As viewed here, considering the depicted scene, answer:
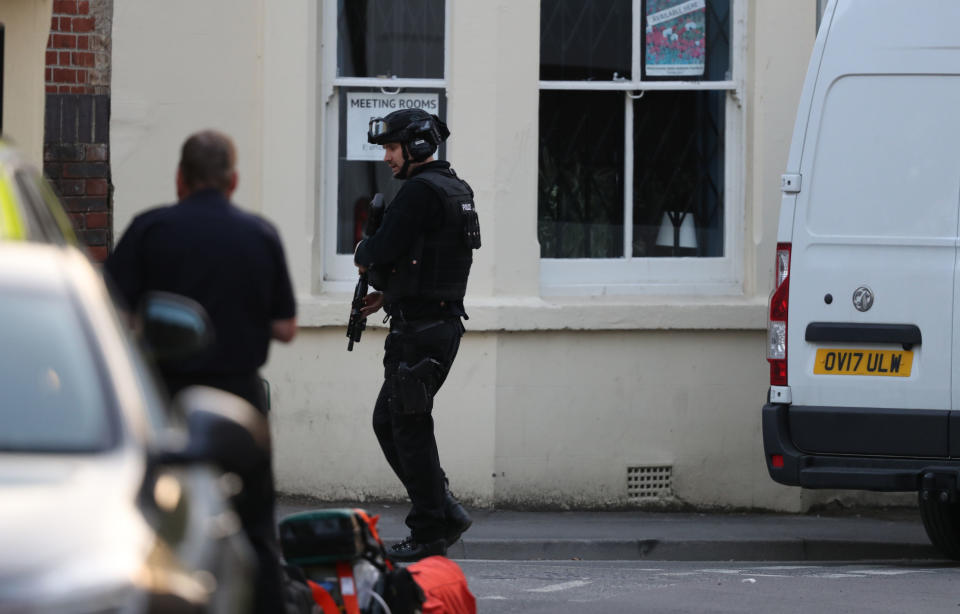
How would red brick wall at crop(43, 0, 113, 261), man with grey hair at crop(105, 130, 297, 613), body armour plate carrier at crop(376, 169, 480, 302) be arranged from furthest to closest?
red brick wall at crop(43, 0, 113, 261), body armour plate carrier at crop(376, 169, 480, 302), man with grey hair at crop(105, 130, 297, 613)

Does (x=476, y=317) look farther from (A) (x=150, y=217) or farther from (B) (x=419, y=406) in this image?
(A) (x=150, y=217)

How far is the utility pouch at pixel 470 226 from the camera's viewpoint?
7719 mm

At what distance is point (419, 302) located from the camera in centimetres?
767

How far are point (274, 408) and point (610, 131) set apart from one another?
2.83m

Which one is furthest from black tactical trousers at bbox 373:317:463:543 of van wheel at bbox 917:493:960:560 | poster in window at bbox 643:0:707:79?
poster in window at bbox 643:0:707:79

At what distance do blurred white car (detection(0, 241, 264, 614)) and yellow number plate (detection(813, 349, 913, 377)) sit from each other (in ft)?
16.1

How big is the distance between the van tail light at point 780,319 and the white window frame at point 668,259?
2.16 m

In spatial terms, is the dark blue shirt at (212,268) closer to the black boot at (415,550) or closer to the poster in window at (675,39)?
the black boot at (415,550)

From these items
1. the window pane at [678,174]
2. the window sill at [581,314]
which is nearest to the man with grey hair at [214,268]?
the window sill at [581,314]

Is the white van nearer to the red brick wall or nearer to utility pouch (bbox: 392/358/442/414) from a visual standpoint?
utility pouch (bbox: 392/358/442/414)

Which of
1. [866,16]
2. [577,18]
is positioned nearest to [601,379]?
[577,18]

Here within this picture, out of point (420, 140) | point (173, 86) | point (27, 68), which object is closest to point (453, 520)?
point (420, 140)

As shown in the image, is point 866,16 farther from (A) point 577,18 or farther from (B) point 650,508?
(B) point 650,508

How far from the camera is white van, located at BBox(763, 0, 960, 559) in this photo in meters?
8.17
